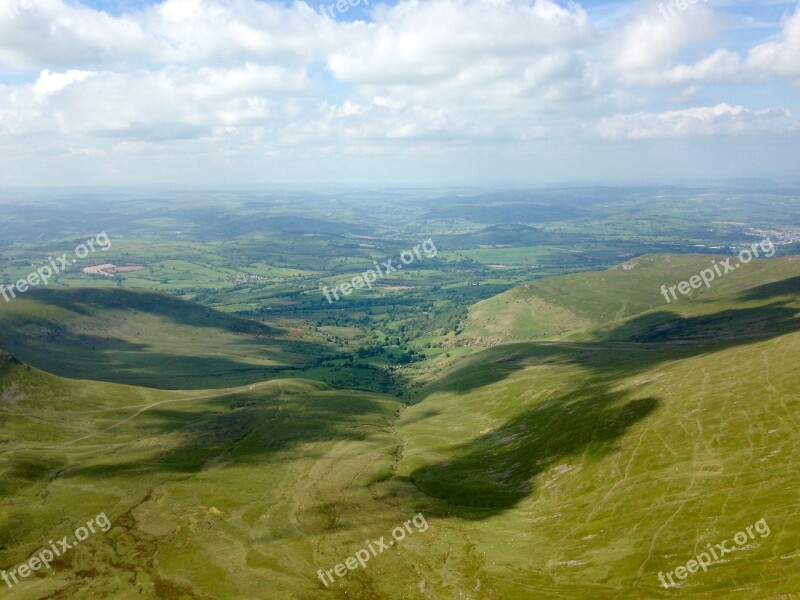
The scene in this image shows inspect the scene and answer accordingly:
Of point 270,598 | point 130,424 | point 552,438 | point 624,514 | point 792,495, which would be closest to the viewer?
point 792,495

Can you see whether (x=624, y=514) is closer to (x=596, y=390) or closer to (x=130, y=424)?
(x=596, y=390)

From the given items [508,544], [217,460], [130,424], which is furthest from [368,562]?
[130,424]

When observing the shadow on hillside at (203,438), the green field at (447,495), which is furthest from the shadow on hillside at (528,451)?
the shadow on hillside at (203,438)
